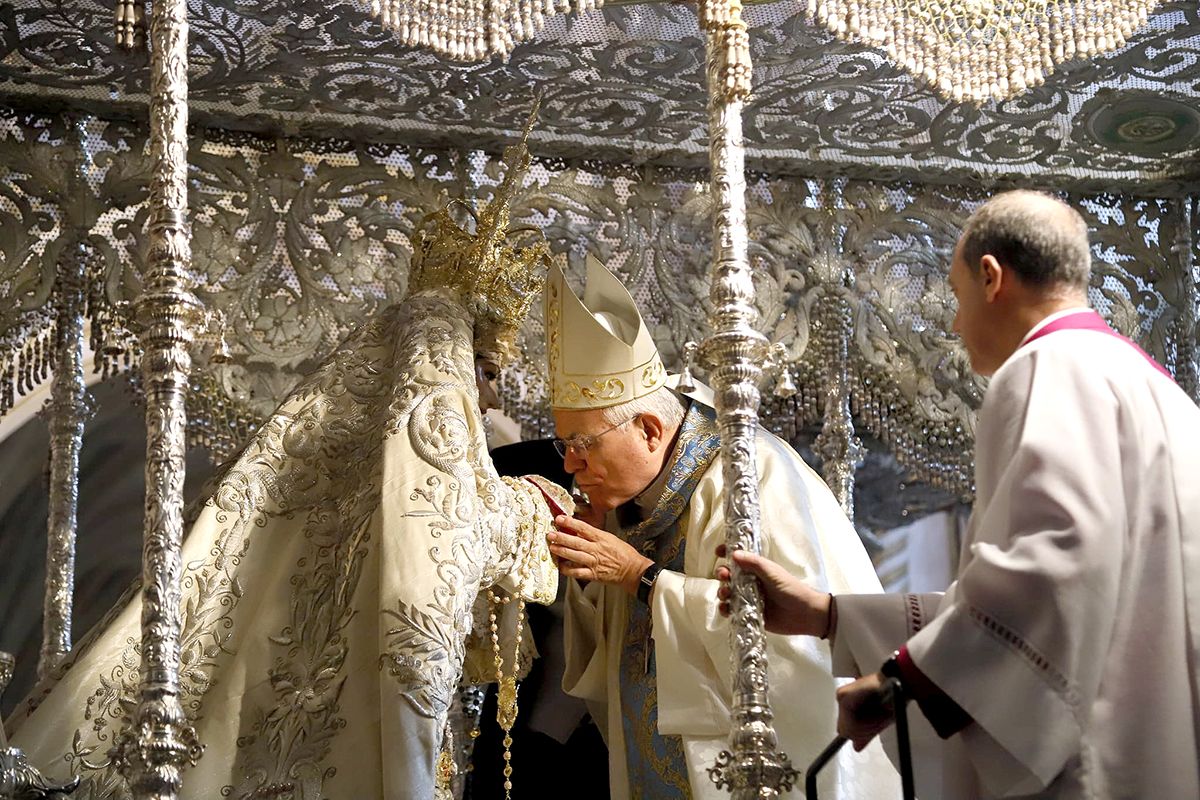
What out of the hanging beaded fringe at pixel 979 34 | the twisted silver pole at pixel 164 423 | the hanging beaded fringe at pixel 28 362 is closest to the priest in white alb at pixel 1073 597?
the twisted silver pole at pixel 164 423

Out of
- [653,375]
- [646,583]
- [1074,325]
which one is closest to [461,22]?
[653,375]

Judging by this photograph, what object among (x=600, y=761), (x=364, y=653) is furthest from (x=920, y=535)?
(x=364, y=653)

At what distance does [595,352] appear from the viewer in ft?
15.2

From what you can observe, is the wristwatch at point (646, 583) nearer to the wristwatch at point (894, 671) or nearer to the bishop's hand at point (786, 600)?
the bishop's hand at point (786, 600)

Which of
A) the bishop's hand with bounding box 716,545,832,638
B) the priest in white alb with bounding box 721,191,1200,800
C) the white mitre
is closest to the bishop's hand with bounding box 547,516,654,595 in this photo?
the white mitre

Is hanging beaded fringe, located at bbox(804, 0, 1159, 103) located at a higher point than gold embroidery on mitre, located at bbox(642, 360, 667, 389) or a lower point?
higher

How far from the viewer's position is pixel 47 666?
5.09 m

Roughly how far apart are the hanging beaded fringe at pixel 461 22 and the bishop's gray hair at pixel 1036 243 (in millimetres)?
1473

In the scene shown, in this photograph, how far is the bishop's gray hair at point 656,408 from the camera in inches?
181

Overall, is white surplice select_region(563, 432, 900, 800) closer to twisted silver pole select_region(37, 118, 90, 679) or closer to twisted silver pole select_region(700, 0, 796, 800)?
twisted silver pole select_region(700, 0, 796, 800)

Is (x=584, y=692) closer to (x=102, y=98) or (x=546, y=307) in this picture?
(x=546, y=307)

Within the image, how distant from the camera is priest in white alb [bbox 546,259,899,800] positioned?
4043 millimetres

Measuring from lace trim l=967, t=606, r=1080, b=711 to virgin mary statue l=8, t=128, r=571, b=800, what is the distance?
1.22 metres

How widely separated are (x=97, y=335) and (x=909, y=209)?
2.80 metres
